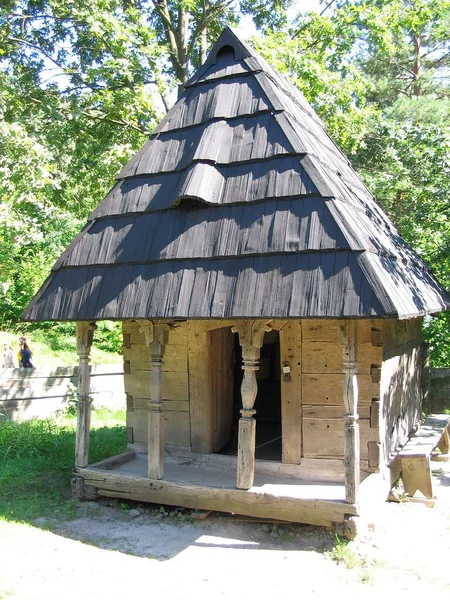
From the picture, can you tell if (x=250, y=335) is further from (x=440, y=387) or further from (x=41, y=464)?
(x=440, y=387)

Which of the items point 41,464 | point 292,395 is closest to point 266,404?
point 292,395

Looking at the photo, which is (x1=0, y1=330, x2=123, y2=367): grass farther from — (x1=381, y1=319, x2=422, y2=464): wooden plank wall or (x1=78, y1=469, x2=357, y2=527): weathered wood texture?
(x1=78, y1=469, x2=357, y2=527): weathered wood texture

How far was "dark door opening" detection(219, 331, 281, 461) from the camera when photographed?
8.03m

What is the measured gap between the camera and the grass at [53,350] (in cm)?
1823

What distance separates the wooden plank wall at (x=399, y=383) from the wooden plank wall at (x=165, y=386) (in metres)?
2.52

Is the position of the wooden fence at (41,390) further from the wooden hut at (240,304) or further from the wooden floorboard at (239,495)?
the wooden floorboard at (239,495)

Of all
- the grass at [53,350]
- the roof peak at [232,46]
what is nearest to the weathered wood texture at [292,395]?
the roof peak at [232,46]

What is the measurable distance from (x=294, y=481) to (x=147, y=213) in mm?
3546

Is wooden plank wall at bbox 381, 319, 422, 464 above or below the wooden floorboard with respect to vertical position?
above

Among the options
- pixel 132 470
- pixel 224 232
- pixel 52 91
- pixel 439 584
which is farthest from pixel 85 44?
pixel 439 584

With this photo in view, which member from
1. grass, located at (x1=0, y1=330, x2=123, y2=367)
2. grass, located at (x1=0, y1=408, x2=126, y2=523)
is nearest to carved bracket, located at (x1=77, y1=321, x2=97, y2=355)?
grass, located at (x1=0, y1=408, x2=126, y2=523)

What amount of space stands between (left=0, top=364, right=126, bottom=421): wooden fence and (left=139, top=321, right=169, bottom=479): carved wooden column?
21.7 feet

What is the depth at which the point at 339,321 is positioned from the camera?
565 cm

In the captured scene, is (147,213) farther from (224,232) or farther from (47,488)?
(47,488)
